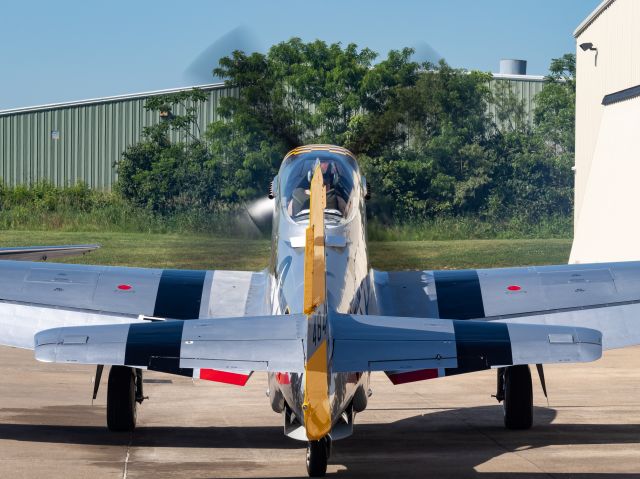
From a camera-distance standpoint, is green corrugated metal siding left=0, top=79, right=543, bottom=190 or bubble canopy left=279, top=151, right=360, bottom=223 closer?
bubble canopy left=279, top=151, right=360, bottom=223

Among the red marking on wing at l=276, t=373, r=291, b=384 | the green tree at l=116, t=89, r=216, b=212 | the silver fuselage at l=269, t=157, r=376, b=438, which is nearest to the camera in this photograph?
the silver fuselage at l=269, t=157, r=376, b=438

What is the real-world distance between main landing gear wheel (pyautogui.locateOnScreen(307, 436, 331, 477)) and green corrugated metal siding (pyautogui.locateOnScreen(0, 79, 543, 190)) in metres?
32.8

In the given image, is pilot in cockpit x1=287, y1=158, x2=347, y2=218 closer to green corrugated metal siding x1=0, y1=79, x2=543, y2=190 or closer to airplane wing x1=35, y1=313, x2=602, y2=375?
airplane wing x1=35, y1=313, x2=602, y2=375

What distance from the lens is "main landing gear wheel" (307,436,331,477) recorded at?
825 centimetres

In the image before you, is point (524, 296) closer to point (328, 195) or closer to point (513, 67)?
point (328, 195)

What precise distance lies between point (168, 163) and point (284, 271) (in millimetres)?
28839

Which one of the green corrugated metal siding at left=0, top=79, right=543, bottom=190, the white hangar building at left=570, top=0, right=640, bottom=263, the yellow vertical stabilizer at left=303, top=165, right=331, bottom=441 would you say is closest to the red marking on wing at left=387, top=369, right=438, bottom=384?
the yellow vertical stabilizer at left=303, top=165, right=331, bottom=441

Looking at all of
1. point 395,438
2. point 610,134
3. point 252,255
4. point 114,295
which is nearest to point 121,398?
point 114,295

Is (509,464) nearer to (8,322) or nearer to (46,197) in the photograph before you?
(8,322)

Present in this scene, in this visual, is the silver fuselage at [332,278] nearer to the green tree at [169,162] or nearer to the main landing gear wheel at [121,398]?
the main landing gear wheel at [121,398]

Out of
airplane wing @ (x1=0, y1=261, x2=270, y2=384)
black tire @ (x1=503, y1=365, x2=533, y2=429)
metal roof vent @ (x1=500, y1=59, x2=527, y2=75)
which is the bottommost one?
black tire @ (x1=503, y1=365, x2=533, y2=429)

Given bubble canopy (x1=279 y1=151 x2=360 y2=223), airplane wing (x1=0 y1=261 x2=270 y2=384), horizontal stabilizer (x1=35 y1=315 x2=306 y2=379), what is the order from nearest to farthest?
horizontal stabilizer (x1=35 y1=315 x2=306 y2=379)
bubble canopy (x1=279 y1=151 x2=360 y2=223)
airplane wing (x1=0 y1=261 x2=270 y2=384)

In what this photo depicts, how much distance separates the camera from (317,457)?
325 inches

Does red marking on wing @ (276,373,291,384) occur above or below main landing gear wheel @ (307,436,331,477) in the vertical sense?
above
